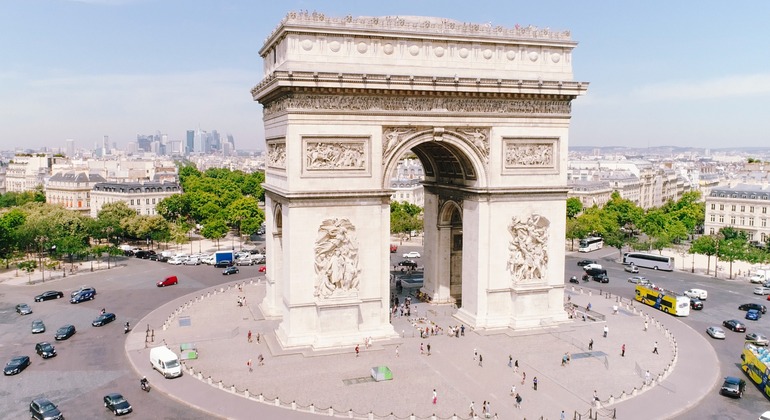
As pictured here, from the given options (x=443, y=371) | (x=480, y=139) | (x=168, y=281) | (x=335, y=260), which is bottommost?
(x=443, y=371)

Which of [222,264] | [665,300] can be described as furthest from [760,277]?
[222,264]

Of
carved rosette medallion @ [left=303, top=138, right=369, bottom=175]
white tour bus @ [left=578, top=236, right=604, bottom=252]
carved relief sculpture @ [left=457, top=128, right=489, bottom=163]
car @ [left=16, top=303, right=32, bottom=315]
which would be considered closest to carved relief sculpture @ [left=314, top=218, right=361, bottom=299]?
carved rosette medallion @ [left=303, top=138, right=369, bottom=175]

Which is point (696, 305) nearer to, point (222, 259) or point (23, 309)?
point (222, 259)

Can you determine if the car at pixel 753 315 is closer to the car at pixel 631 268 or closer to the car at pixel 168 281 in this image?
the car at pixel 631 268

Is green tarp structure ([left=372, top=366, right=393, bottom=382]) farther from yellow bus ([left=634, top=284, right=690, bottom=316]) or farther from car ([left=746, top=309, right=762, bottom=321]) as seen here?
car ([left=746, top=309, right=762, bottom=321])

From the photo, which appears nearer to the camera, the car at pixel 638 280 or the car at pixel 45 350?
the car at pixel 45 350

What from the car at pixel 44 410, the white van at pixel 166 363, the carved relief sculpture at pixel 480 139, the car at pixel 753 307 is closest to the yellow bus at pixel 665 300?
the car at pixel 753 307

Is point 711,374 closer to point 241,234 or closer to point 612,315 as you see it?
point 612,315
